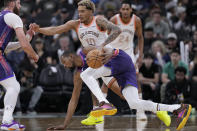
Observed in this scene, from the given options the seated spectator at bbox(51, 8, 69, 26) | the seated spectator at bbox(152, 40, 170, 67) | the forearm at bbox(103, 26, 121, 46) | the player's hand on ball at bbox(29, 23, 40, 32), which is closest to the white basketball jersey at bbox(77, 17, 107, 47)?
the player's hand on ball at bbox(29, 23, 40, 32)

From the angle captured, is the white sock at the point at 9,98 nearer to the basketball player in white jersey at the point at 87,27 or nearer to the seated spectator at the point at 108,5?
the basketball player in white jersey at the point at 87,27

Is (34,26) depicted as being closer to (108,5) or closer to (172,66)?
(172,66)

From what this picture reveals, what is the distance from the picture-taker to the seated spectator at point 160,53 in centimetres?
1285

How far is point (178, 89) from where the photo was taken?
1141cm

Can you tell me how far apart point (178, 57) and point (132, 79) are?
5.00 meters

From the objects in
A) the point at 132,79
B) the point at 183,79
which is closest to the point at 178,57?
the point at 183,79

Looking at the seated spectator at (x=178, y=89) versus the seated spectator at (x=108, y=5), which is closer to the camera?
the seated spectator at (x=178, y=89)

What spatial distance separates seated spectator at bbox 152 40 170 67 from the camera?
42.2 feet

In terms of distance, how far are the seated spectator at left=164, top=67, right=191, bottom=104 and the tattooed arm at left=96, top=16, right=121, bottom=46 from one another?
3.58 m

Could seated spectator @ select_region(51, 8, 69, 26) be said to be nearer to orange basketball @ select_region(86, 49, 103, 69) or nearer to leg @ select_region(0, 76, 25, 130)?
orange basketball @ select_region(86, 49, 103, 69)

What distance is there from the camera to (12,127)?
696 cm

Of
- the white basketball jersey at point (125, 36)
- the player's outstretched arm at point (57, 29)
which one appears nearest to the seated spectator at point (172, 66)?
the white basketball jersey at point (125, 36)

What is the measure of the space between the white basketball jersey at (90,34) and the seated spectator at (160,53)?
15.0 feet

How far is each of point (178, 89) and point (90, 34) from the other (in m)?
3.82
